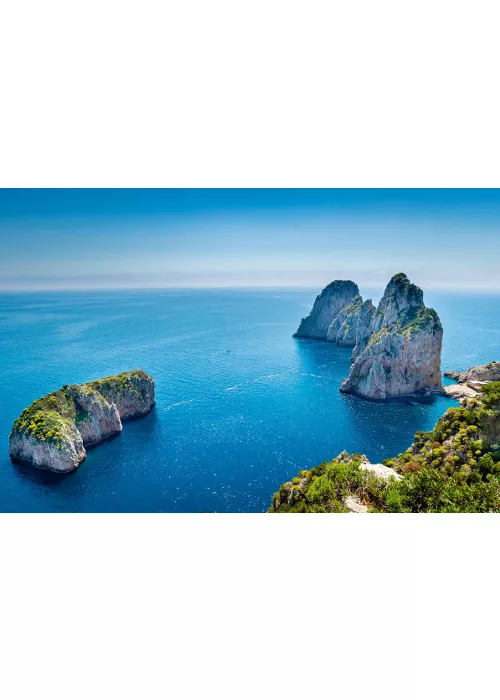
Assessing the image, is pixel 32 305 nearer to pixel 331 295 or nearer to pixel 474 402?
pixel 474 402

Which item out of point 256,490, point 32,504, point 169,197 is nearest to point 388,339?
point 256,490

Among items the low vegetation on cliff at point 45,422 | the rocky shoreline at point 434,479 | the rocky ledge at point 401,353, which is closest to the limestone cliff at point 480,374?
the rocky ledge at point 401,353

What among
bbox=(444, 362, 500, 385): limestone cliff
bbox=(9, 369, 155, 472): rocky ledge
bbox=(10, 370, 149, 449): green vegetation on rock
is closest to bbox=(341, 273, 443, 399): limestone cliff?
bbox=(444, 362, 500, 385): limestone cliff

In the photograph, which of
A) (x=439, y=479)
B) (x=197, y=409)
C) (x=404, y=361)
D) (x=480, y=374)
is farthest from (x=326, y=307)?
(x=439, y=479)

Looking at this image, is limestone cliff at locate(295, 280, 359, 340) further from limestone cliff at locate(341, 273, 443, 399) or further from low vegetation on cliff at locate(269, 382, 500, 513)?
low vegetation on cliff at locate(269, 382, 500, 513)

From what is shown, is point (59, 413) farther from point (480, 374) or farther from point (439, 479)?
point (480, 374)
